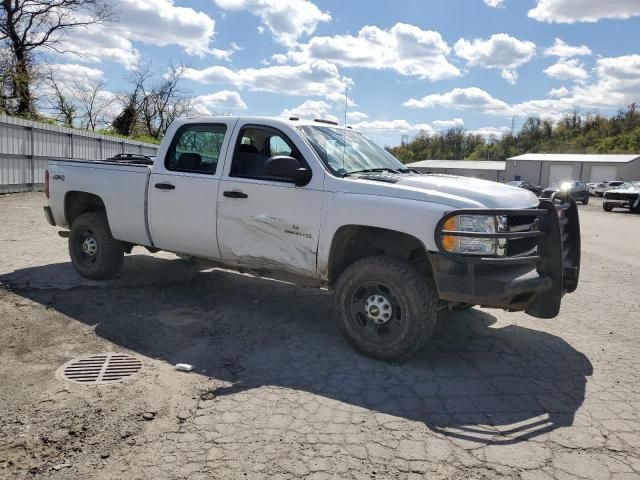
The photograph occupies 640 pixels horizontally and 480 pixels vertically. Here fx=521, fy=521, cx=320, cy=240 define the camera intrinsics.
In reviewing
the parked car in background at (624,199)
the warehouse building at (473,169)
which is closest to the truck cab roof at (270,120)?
the parked car in background at (624,199)

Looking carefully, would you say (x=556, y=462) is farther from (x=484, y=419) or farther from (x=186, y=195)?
(x=186, y=195)

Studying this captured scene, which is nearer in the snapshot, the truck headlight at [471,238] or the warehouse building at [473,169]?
the truck headlight at [471,238]

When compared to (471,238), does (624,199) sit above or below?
below

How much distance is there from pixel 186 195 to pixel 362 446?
3.23m

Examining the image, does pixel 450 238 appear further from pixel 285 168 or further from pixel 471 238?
pixel 285 168

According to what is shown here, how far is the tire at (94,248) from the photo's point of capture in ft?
20.6

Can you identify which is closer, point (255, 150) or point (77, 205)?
point (255, 150)

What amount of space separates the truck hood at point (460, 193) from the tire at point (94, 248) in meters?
3.63

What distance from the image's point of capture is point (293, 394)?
12.0 feet

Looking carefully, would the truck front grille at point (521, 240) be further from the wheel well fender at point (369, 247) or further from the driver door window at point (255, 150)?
the driver door window at point (255, 150)

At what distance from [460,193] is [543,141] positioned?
318ft

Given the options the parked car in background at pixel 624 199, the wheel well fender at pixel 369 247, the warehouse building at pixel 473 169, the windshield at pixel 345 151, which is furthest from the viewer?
the warehouse building at pixel 473 169

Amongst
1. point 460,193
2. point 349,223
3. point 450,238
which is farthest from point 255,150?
point 450,238

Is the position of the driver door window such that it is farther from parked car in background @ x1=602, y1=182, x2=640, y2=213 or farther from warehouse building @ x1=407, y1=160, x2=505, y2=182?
warehouse building @ x1=407, y1=160, x2=505, y2=182
